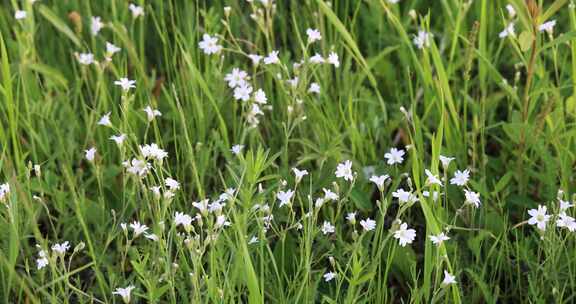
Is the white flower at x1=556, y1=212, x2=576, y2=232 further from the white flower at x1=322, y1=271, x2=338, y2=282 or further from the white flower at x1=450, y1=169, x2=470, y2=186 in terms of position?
the white flower at x1=322, y1=271, x2=338, y2=282

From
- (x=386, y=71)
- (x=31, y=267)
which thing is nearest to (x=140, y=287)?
(x=31, y=267)

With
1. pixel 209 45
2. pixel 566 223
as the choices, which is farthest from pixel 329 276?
pixel 209 45

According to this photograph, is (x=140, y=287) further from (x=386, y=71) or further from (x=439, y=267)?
(x=386, y=71)

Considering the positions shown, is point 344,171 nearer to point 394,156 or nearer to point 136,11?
point 394,156

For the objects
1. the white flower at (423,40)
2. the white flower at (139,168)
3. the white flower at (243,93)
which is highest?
the white flower at (423,40)

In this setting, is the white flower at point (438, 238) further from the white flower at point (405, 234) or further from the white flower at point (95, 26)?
the white flower at point (95, 26)

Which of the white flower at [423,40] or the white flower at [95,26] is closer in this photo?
the white flower at [423,40]

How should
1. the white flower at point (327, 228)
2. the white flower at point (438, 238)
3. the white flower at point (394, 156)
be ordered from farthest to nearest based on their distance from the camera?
the white flower at point (394, 156) < the white flower at point (327, 228) < the white flower at point (438, 238)

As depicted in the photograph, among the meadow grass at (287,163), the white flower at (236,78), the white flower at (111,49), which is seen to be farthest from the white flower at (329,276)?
the white flower at (111,49)

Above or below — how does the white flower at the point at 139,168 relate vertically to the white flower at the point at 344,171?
above
